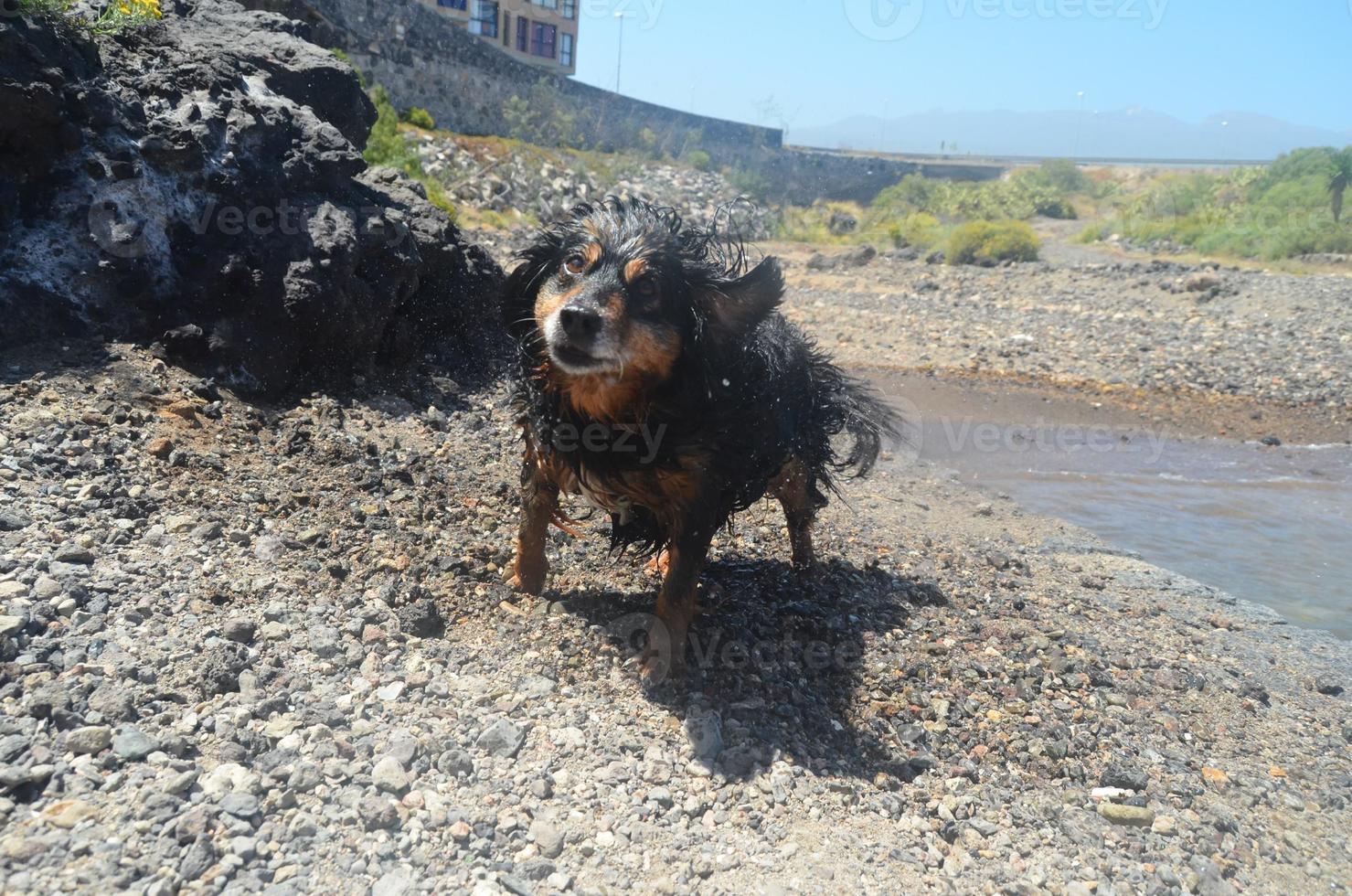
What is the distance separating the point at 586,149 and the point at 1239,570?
3352 cm

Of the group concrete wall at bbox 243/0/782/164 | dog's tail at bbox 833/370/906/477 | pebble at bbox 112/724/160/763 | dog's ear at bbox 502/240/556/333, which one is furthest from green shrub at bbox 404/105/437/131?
pebble at bbox 112/724/160/763

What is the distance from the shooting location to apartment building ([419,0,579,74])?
3866 centimetres

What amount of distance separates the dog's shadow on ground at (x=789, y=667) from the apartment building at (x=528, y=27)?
36.9 meters

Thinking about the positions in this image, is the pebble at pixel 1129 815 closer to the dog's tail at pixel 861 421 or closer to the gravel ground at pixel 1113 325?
the dog's tail at pixel 861 421

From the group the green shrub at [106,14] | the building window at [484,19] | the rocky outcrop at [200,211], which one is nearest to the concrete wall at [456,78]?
the building window at [484,19]

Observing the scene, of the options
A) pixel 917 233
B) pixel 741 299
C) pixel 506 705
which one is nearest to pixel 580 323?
pixel 741 299

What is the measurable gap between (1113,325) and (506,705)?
1411cm

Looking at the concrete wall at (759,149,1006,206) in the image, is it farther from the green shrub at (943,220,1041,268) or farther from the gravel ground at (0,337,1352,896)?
the gravel ground at (0,337,1352,896)

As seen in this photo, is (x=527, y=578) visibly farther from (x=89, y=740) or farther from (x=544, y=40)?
(x=544, y=40)

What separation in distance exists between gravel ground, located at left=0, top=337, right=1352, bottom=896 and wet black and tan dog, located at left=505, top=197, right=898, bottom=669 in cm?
57

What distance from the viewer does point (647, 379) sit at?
3.70m

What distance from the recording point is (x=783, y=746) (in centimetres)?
366

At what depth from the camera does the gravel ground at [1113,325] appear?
12844mm

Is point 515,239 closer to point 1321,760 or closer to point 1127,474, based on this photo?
point 1127,474
